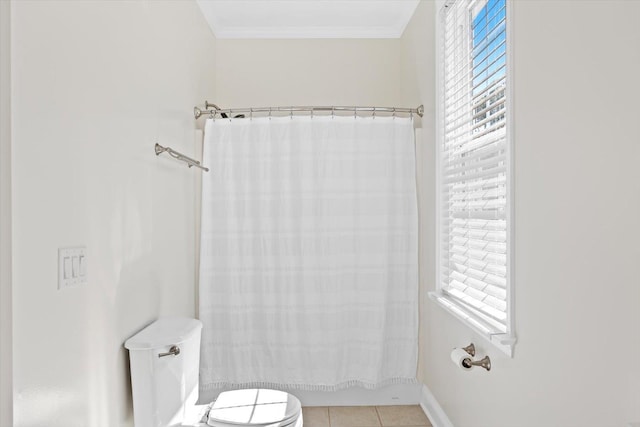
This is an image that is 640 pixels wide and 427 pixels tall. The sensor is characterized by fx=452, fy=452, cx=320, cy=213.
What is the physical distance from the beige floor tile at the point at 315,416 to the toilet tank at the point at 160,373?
883 mm

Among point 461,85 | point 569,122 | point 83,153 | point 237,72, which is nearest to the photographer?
point 569,122

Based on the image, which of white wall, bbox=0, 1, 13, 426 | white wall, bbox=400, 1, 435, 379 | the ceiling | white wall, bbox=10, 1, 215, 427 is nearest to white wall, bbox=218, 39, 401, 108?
the ceiling

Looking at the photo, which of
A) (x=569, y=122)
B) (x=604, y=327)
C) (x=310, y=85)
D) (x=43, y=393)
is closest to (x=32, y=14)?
(x=43, y=393)

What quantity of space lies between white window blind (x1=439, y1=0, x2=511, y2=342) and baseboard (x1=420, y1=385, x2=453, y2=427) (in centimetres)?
62

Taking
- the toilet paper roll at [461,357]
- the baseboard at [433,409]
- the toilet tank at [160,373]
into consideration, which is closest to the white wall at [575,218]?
the toilet paper roll at [461,357]

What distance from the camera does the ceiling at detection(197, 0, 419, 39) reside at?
2.82m

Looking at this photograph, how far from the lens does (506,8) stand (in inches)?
61.2

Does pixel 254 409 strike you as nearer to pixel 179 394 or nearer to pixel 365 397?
pixel 179 394

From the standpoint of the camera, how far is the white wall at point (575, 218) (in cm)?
99

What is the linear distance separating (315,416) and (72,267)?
1.74 m

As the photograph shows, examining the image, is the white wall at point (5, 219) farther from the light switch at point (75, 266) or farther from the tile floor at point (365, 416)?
the tile floor at point (365, 416)

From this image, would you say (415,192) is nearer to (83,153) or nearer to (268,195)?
(268,195)

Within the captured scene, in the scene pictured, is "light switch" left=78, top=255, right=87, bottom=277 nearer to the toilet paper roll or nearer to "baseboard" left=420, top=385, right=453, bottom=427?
the toilet paper roll

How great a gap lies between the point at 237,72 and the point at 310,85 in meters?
0.52
